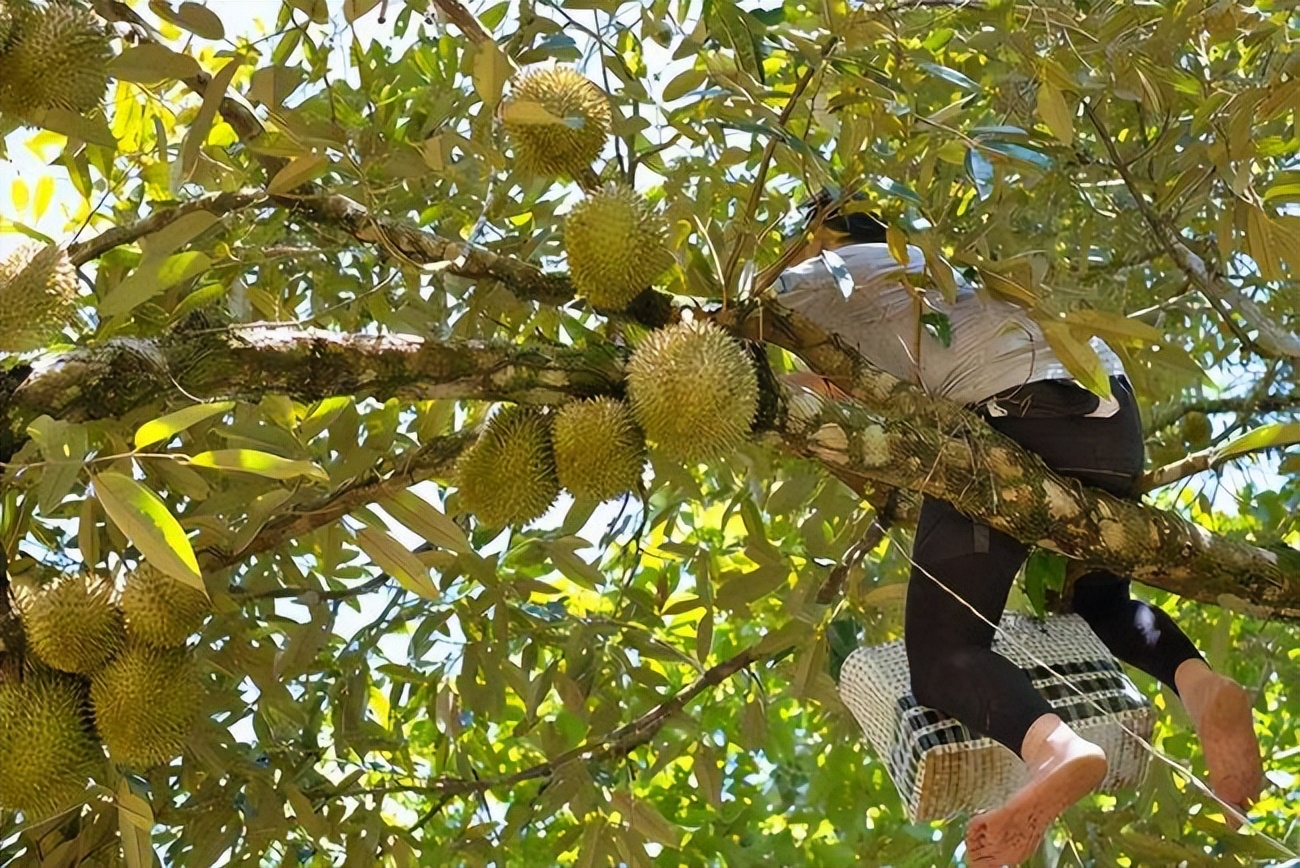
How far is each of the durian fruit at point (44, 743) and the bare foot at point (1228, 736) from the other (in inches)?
61.8

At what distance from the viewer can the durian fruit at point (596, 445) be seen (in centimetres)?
167

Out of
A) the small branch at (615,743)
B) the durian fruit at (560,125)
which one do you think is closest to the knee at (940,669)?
the small branch at (615,743)

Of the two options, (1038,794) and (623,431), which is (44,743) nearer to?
(623,431)

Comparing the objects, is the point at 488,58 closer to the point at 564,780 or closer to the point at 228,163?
the point at 228,163

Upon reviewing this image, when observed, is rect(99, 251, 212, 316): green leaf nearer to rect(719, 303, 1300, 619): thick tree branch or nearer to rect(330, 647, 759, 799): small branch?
rect(719, 303, 1300, 619): thick tree branch

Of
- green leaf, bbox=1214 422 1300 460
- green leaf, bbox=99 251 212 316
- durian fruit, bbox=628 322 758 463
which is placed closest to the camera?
green leaf, bbox=99 251 212 316

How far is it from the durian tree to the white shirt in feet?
0.33

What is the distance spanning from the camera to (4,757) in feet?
5.32

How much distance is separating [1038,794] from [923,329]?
28.3 inches

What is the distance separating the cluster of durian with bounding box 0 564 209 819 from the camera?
163 cm

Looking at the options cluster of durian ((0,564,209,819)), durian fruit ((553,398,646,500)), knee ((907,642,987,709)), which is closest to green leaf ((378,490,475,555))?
durian fruit ((553,398,646,500))

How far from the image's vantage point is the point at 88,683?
1.71 meters

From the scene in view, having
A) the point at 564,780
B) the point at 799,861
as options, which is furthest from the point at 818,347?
the point at 799,861

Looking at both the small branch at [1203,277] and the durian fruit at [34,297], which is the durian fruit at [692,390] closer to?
the durian fruit at [34,297]
